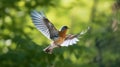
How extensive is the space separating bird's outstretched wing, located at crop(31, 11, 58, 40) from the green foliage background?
0.83m

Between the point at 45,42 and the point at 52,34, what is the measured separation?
6.17 feet

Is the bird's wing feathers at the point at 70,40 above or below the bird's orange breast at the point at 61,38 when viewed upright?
above

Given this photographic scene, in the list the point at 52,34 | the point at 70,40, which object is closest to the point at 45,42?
the point at 52,34

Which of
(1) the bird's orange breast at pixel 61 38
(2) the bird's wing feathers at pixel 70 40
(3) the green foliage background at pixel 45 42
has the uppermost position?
(2) the bird's wing feathers at pixel 70 40

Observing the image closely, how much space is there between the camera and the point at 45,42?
3801 millimetres

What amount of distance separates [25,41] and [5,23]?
1595 mm

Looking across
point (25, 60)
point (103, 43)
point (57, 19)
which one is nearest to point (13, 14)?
point (103, 43)

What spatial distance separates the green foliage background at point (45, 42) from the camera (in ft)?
11.2

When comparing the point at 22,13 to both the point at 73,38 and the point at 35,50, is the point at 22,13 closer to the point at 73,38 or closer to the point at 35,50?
the point at 35,50

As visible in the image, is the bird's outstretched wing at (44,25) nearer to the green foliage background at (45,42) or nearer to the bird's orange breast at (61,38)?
the bird's orange breast at (61,38)

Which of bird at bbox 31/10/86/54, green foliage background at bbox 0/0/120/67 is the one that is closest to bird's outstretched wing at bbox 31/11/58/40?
bird at bbox 31/10/86/54

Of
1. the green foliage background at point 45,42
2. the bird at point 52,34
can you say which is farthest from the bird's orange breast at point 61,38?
the green foliage background at point 45,42

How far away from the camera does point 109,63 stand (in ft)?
19.2

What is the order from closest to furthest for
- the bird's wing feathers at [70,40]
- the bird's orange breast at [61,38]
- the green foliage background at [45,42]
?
the bird's wing feathers at [70,40]
the bird's orange breast at [61,38]
the green foliage background at [45,42]
